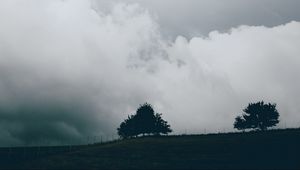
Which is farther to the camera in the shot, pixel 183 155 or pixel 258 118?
pixel 258 118

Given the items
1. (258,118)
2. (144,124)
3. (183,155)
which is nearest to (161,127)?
(144,124)

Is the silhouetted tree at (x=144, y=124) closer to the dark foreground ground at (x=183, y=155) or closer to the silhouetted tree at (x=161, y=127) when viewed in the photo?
the silhouetted tree at (x=161, y=127)

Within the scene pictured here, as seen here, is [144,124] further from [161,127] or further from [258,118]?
[258,118]

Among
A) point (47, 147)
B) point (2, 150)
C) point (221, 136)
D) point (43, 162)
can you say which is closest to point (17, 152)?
point (2, 150)

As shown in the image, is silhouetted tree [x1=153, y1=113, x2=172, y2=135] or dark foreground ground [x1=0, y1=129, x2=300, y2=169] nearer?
dark foreground ground [x1=0, y1=129, x2=300, y2=169]

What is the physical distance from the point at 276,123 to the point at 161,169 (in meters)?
56.6

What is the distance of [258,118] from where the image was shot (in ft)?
322

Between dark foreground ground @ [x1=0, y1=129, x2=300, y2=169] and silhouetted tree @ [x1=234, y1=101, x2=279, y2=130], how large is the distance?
1952cm

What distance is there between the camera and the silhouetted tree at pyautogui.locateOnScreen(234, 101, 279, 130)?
9775 cm

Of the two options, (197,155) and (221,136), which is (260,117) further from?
(197,155)

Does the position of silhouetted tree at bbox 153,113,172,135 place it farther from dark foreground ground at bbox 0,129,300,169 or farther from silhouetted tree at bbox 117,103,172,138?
dark foreground ground at bbox 0,129,300,169

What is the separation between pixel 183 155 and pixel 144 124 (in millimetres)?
48660

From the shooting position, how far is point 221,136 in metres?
78.5

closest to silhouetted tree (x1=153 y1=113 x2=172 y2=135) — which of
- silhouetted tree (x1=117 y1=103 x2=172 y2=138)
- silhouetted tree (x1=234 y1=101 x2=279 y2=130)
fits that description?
silhouetted tree (x1=117 y1=103 x2=172 y2=138)
